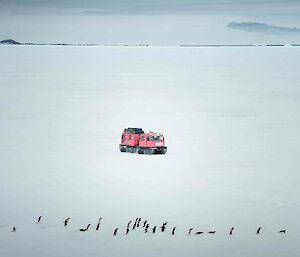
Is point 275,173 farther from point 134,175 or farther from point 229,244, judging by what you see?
point 229,244

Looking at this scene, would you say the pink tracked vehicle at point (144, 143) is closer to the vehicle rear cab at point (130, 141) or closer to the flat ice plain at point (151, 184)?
the vehicle rear cab at point (130, 141)

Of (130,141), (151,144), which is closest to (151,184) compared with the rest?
(151,144)

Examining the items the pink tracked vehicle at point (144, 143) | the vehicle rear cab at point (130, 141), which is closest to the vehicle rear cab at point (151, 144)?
the pink tracked vehicle at point (144, 143)

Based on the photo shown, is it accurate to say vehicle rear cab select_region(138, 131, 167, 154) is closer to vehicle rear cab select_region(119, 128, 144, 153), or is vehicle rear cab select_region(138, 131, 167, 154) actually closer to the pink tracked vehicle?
the pink tracked vehicle

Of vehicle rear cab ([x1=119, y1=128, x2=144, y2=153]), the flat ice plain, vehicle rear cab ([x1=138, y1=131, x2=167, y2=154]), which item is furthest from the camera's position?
vehicle rear cab ([x1=119, y1=128, x2=144, y2=153])

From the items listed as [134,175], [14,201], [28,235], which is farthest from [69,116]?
[28,235]

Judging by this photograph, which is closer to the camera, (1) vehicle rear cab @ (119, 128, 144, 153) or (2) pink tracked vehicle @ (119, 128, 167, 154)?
(2) pink tracked vehicle @ (119, 128, 167, 154)

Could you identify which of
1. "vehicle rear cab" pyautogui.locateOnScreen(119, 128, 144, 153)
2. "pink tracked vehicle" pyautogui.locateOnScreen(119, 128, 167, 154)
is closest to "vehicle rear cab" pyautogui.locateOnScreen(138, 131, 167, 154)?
"pink tracked vehicle" pyautogui.locateOnScreen(119, 128, 167, 154)

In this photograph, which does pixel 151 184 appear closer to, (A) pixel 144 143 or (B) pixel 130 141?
(A) pixel 144 143

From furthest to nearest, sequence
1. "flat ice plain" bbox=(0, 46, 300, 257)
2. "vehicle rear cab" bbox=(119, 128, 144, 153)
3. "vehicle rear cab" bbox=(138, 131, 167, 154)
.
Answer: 1. "vehicle rear cab" bbox=(119, 128, 144, 153)
2. "vehicle rear cab" bbox=(138, 131, 167, 154)
3. "flat ice plain" bbox=(0, 46, 300, 257)
